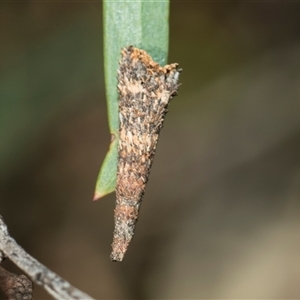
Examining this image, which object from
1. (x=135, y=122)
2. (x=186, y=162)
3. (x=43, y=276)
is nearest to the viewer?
(x=43, y=276)

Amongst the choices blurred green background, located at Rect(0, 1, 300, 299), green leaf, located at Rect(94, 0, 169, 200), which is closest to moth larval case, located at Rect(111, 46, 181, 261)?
green leaf, located at Rect(94, 0, 169, 200)

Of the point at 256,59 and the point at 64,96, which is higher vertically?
the point at 256,59

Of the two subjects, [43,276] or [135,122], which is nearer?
[43,276]

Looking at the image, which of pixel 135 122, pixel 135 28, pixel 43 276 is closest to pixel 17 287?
pixel 43 276

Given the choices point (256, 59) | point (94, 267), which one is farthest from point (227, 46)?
point (94, 267)

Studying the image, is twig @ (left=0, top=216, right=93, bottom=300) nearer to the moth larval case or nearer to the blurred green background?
the moth larval case

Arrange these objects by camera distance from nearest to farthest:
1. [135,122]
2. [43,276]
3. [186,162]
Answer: [43,276] < [135,122] < [186,162]

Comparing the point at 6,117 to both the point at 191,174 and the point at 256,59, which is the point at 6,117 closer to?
the point at 191,174

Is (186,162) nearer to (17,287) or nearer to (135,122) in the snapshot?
(135,122)
